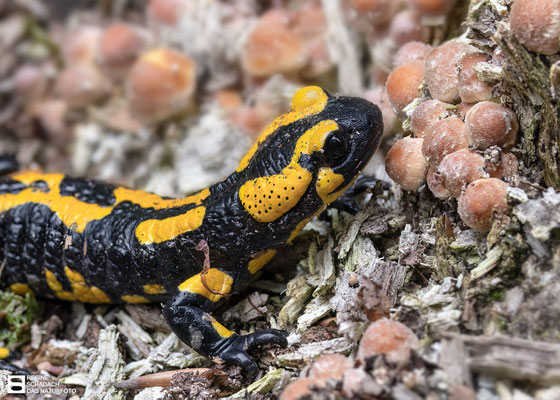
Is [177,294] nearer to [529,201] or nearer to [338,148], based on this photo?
[338,148]

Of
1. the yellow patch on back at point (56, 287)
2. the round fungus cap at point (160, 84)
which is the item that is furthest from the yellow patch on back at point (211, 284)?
the round fungus cap at point (160, 84)

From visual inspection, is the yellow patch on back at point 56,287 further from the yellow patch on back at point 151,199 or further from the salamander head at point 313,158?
the salamander head at point 313,158

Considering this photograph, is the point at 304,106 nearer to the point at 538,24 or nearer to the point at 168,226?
the point at 168,226

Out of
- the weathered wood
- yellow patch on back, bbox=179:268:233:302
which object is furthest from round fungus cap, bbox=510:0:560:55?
yellow patch on back, bbox=179:268:233:302

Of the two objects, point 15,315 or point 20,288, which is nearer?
point 15,315

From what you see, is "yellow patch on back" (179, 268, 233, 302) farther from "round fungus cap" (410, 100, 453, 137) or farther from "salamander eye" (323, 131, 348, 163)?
"round fungus cap" (410, 100, 453, 137)

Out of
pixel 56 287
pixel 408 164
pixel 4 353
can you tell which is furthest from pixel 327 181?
pixel 4 353
